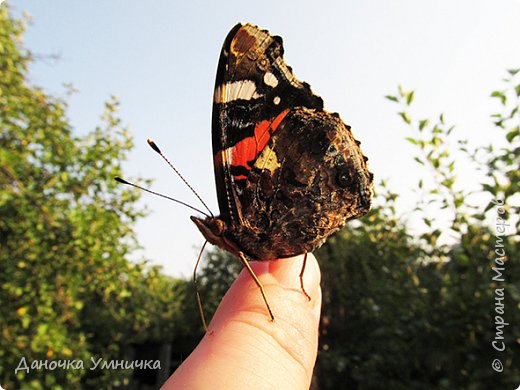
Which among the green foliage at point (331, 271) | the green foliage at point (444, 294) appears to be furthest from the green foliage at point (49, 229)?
the green foliage at point (444, 294)

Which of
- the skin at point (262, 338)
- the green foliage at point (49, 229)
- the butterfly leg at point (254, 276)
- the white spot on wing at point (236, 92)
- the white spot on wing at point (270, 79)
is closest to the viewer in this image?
the skin at point (262, 338)

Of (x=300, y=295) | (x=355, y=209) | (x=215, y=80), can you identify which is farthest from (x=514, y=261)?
(x=215, y=80)

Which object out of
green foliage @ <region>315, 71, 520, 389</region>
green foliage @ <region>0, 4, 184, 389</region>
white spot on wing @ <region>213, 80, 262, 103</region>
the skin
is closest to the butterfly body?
white spot on wing @ <region>213, 80, 262, 103</region>

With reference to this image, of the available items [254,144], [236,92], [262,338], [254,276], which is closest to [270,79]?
[236,92]

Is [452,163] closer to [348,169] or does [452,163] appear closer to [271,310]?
[348,169]

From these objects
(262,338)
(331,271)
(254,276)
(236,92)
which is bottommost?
(331,271)

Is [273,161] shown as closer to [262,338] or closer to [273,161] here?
[273,161]

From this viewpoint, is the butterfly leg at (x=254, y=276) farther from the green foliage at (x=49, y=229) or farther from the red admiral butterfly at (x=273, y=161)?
the green foliage at (x=49, y=229)
